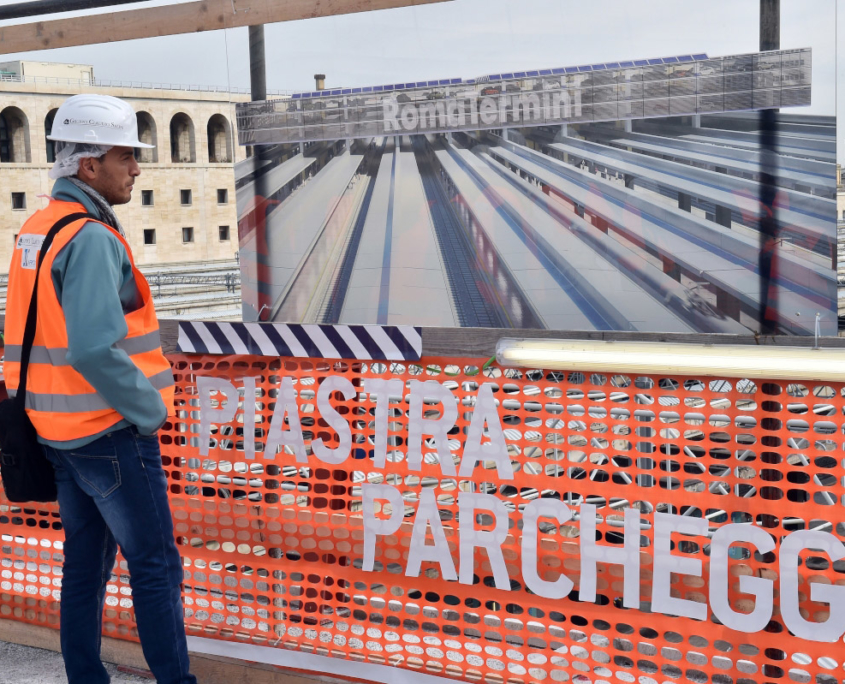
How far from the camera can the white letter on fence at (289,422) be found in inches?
134

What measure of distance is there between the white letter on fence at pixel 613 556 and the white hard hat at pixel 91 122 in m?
1.82

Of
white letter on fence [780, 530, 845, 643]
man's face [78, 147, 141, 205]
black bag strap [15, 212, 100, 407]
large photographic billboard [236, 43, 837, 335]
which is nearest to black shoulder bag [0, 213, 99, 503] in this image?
black bag strap [15, 212, 100, 407]

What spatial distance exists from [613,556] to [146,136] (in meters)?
2.92

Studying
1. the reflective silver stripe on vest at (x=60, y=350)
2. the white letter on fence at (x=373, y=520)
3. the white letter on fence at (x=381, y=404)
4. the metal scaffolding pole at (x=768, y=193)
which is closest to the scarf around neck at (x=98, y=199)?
the reflective silver stripe on vest at (x=60, y=350)

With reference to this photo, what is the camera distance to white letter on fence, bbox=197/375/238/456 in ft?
11.6

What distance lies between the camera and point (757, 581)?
2.70 meters

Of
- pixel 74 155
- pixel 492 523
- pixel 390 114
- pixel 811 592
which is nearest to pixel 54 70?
pixel 390 114

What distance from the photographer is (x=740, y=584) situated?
2727mm

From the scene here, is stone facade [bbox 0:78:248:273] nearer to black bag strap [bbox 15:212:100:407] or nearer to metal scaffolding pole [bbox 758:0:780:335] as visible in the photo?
black bag strap [bbox 15:212:100:407]

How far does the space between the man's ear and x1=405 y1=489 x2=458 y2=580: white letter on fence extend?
→ 1.46 m

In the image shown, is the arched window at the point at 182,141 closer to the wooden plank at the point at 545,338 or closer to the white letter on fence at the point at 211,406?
the white letter on fence at the point at 211,406

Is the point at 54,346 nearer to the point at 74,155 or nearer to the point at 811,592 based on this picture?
the point at 74,155

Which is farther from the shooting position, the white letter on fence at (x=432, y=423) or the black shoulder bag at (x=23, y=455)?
the white letter on fence at (x=432, y=423)

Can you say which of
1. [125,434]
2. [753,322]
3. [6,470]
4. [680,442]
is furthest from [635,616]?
[6,470]
